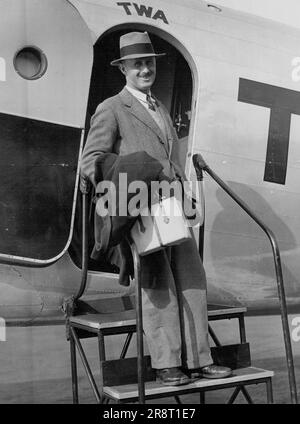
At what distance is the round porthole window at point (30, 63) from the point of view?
106 inches

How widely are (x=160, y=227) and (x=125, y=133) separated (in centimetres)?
43

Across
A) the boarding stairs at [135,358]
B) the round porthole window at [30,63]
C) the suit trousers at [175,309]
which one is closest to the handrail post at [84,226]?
the boarding stairs at [135,358]

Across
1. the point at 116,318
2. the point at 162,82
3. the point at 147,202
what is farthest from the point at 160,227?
the point at 162,82

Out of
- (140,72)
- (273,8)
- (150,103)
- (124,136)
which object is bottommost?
(124,136)

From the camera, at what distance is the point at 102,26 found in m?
2.88

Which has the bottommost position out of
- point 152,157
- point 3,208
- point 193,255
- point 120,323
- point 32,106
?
point 120,323

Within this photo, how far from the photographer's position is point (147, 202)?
7.91 ft

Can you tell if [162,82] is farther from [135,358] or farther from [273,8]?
[135,358]

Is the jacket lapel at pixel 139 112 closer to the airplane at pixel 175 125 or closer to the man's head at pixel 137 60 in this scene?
the man's head at pixel 137 60

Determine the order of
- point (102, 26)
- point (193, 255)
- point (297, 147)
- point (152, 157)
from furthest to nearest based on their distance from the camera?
point (297, 147) → point (102, 26) → point (193, 255) → point (152, 157)

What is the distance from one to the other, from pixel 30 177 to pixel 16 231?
9.0 inches

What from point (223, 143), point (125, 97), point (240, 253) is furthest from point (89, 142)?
point (240, 253)

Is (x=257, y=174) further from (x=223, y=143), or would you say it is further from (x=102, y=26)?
(x=102, y=26)

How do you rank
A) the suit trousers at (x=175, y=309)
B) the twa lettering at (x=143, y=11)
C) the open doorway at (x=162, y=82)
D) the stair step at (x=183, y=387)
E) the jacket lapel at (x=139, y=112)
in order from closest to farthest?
1. the stair step at (x=183, y=387)
2. the suit trousers at (x=175, y=309)
3. the jacket lapel at (x=139, y=112)
4. the twa lettering at (x=143, y=11)
5. the open doorway at (x=162, y=82)
